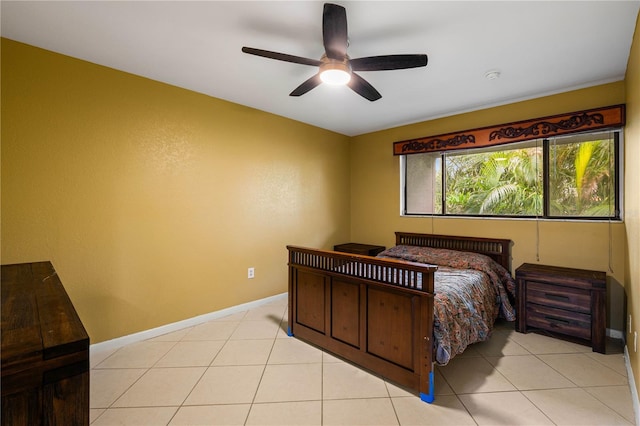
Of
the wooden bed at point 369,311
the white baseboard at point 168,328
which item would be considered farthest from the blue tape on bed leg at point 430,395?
the white baseboard at point 168,328

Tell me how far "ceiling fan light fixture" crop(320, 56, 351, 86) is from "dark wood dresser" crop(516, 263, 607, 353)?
2.51 metres

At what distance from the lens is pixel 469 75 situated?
8.62 feet

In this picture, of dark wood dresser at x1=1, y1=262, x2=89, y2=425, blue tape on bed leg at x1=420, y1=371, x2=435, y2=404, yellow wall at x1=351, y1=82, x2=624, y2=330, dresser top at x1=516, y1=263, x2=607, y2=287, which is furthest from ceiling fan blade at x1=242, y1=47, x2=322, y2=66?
dresser top at x1=516, y1=263, x2=607, y2=287

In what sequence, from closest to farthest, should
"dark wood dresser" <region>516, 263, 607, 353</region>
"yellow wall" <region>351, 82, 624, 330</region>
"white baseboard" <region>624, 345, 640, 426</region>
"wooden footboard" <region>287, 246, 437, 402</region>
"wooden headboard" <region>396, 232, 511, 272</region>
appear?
1. "white baseboard" <region>624, 345, 640, 426</region>
2. "wooden footboard" <region>287, 246, 437, 402</region>
3. "dark wood dresser" <region>516, 263, 607, 353</region>
4. "yellow wall" <region>351, 82, 624, 330</region>
5. "wooden headboard" <region>396, 232, 511, 272</region>

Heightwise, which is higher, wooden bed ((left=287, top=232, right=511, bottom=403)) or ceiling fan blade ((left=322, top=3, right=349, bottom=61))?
ceiling fan blade ((left=322, top=3, right=349, bottom=61))

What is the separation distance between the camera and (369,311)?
2148 millimetres

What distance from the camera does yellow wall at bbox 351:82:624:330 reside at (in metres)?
2.70

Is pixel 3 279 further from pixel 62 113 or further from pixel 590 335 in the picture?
pixel 590 335

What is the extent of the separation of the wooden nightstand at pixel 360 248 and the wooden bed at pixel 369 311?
1.68 meters

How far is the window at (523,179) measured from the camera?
281cm

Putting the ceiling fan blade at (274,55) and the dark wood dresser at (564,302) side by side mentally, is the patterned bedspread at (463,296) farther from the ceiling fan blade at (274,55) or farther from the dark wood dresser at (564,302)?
the ceiling fan blade at (274,55)

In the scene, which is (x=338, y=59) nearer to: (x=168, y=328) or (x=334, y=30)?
(x=334, y=30)

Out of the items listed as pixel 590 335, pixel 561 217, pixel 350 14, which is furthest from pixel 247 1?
pixel 590 335

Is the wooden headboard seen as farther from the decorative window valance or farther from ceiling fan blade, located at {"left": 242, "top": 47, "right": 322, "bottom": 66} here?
ceiling fan blade, located at {"left": 242, "top": 47, "right": 322, "bottom": 66}
